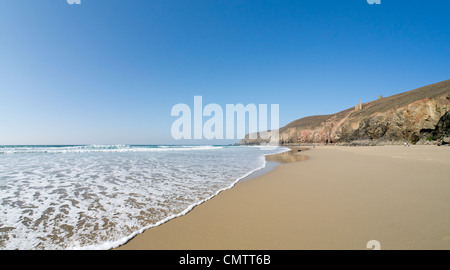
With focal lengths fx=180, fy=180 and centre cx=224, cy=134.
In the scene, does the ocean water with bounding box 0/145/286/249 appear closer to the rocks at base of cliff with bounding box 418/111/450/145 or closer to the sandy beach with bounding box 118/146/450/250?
the sandy beach with bounding box 118/146/450/250

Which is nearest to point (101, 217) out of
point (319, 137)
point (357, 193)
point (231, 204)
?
point (231, 204)

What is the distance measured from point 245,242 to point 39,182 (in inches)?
311

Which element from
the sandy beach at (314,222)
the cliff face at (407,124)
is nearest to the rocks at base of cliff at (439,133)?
the cliff face at (407,124)

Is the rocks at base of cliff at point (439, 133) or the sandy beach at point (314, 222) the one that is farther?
the rocks at base of cliff at point (439, 133)

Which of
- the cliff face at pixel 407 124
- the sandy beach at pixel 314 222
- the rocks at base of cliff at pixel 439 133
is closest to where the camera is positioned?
the sandy beach at pixel 314 222

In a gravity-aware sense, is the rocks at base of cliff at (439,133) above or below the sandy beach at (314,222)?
above

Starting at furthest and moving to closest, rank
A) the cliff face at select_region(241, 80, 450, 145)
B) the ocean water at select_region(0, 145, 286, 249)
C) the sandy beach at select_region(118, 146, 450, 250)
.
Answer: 1. the cliff face at select_region(241, 80, 450, 145)
2. the ocean water at select_region(0, 145, 286, 249)
3. the sandy beach at select_region(118, 146, 450, 250)

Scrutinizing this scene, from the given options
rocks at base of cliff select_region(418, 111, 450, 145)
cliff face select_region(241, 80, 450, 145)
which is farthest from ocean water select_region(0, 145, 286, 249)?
cliff face select_region(241, 80, 450, 145)

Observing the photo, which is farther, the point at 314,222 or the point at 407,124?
the point at 407,124

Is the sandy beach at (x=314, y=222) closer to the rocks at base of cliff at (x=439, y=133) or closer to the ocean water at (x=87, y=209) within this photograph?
the ocean water at (x=87, y=209)

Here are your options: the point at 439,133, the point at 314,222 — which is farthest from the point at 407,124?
the point at 314,222

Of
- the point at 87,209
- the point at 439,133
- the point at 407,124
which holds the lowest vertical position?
the point at 87,209

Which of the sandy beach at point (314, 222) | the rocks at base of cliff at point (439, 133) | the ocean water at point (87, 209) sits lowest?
the ocean water at point (87, 209)

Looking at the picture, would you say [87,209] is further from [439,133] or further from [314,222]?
[439,133]
